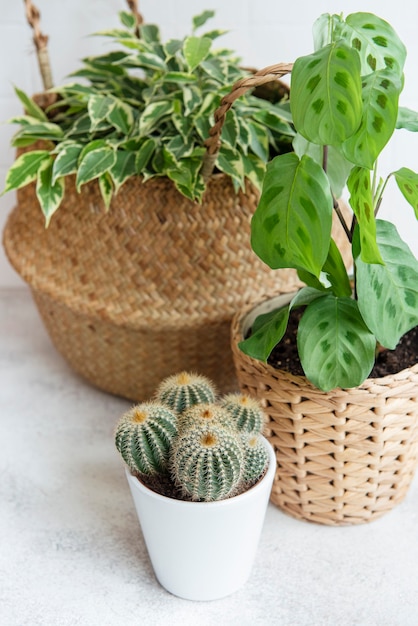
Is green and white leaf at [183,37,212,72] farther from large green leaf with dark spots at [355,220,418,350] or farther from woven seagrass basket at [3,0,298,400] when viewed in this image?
large green leaf with dark spots at [355,220,418,350]

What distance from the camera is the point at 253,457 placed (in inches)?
40.4

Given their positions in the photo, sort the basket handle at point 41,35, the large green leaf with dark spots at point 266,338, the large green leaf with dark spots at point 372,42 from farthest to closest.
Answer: the basket handle at point 41,35, the large green leaf with dark spots at point 266,338, the large green leaf with dark spots at point 372,42


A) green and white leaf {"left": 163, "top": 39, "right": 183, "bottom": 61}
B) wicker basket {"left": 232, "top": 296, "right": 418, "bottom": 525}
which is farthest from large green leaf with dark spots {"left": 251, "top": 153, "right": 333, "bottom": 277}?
green and white leaf {"left": 163, "top": 39, "right": 183, "bottom": 61}

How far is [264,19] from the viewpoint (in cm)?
168

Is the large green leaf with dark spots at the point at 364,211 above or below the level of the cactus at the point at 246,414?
above

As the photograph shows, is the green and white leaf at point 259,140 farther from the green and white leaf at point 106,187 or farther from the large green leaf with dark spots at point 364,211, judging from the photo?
the large green leaf with dark spots at point 364,211

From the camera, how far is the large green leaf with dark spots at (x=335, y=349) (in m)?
1.02

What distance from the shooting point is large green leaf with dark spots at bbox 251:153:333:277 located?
93 centimetres

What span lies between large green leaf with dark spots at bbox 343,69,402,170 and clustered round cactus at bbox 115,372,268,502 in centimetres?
38

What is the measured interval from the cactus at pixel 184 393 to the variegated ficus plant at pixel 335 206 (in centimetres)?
9

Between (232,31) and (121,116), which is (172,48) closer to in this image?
(121,116)

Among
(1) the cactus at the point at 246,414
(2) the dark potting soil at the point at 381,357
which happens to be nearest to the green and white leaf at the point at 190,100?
(2) the dark potting soil at the point at 381,357

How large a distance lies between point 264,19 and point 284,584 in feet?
3.90

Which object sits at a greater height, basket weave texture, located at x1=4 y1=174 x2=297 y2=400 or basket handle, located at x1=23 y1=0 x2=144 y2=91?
basket handle, located at x1=23 y1=0 x2=144 y2=91
